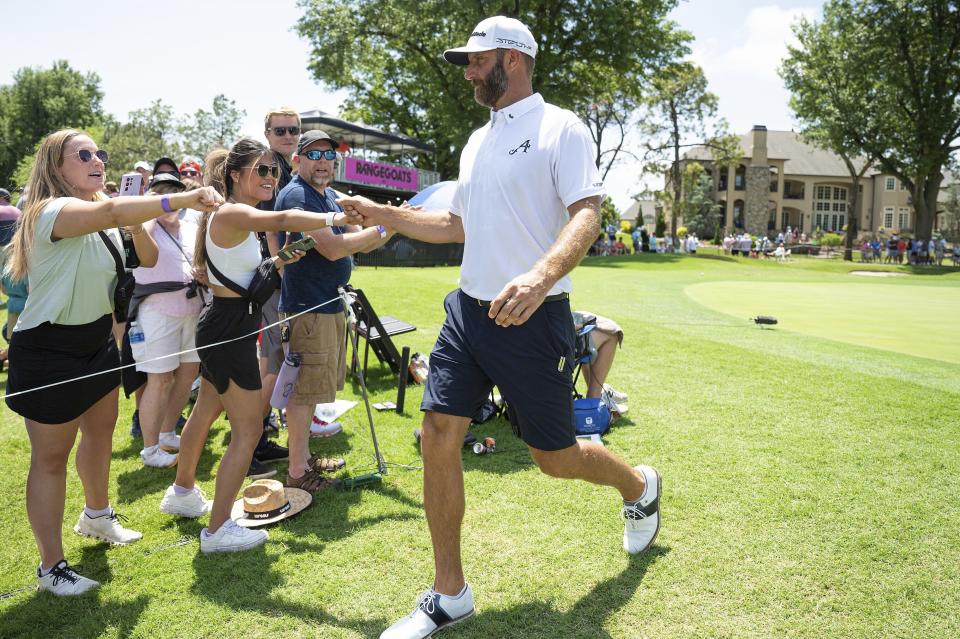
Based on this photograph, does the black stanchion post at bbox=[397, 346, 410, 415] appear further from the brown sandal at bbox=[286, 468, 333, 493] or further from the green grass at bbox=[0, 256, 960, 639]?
the brown sandal at bbox=[286, 468, 333, 493]

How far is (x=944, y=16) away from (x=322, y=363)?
47810mm

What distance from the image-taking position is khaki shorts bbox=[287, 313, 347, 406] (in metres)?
4.53

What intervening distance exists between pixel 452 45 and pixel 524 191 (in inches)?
1426

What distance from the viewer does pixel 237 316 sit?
3.65 metres

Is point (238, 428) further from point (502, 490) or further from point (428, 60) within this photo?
point (428, 60)

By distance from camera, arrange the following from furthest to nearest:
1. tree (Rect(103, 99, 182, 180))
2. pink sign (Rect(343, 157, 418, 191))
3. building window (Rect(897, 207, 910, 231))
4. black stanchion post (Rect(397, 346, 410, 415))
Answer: building window (Rect(897, 207, 910, 231)) → tree (Rect(103, 99, 182, 180)) → pink sign (Rect(343, 157, 418, 191)) → black stanchion post (Rect(397, 346, 410, 415))

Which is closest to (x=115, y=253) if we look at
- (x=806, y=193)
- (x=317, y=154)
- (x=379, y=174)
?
(x=317, y=154)

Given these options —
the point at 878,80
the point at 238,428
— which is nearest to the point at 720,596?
the point at 238,428

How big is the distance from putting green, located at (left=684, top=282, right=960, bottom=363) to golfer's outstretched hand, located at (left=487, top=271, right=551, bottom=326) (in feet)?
30.0

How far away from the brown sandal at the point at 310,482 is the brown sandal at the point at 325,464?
295 mm

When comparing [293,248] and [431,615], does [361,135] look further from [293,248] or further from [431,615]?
[431,615]

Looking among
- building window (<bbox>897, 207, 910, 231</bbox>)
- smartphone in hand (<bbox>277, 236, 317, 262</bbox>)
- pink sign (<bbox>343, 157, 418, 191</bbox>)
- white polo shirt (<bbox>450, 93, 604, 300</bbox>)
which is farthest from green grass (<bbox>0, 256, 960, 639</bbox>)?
building window (<bbox>897, 207, 910, 231</bbox>)

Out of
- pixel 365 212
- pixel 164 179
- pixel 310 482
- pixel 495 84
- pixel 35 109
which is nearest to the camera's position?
pixel 495 84

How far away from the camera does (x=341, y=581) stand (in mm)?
3309
